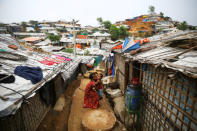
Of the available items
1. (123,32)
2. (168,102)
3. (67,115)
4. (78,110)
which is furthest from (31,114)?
(123,32)

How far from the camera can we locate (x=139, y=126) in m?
5.23

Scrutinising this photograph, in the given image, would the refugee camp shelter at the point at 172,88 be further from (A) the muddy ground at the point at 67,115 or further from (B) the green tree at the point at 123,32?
(B) the green tree at the point at 123,32

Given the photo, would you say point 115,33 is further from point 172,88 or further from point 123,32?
point 172,88

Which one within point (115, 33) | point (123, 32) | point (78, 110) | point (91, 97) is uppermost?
point (123, 32)

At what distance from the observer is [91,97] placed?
7.45m

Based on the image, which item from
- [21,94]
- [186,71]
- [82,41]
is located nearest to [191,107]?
[186,71]

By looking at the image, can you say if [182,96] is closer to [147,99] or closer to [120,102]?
[147,99]

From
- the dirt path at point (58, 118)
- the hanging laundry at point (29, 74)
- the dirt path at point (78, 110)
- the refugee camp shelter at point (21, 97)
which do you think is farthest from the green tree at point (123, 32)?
the hanging laundry at point (29, 74)

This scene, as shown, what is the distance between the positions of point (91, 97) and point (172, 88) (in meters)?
5.37

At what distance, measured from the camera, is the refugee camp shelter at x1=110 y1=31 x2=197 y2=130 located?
240 centimetres

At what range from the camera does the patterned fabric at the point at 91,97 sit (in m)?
7.34

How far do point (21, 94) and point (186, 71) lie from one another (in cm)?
433

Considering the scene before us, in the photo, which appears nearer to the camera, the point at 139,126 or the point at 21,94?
the point at 21,94

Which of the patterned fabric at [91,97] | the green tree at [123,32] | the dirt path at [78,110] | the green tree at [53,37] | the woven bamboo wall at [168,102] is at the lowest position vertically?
the dirt path at [78,110]
